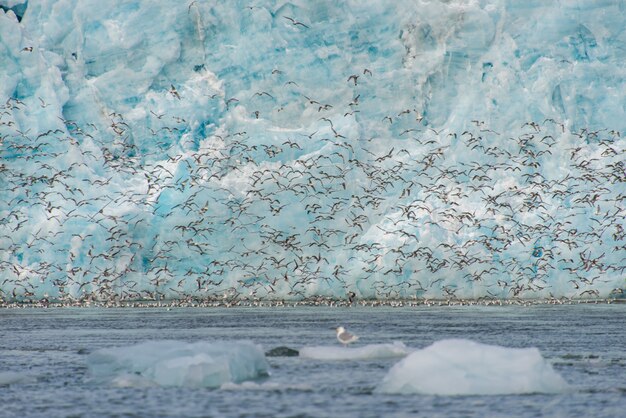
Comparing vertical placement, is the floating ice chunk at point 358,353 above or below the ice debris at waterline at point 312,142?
below

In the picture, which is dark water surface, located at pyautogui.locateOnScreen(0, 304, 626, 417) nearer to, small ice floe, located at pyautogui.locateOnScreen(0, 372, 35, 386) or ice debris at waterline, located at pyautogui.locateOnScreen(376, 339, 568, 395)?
small ice floe, located at pyautogui.locateOnScreen(0, 372, 35, 386)

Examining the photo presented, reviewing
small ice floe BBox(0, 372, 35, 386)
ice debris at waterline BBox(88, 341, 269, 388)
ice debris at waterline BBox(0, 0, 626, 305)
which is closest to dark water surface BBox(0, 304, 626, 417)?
small ice floe BBox(0, 372, 35, 386)

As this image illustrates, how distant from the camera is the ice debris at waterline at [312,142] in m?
58.7

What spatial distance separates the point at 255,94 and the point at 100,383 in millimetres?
42004

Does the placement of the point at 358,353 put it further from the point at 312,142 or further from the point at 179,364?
the point at 312,142

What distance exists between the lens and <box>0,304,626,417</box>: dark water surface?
721 inches

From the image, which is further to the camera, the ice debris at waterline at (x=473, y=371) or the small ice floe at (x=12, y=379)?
the small ice floe at (x=12, y=379)

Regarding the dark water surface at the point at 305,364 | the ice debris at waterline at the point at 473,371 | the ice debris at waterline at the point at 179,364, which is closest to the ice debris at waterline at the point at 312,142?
the dark water surface at the point at 305,364

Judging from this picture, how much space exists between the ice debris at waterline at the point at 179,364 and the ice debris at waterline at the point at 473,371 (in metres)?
3.53

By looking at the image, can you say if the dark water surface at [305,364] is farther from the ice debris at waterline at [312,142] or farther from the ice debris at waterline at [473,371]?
the ice debris at waterline at [312,142]

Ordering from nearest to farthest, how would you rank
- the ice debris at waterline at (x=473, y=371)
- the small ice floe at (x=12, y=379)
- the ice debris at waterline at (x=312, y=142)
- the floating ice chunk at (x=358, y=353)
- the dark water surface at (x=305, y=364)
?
the dark water surface at (x=305, y=364), the ice debris at waterline at (x=473, y=371), the small ice floe at (x=12, y=379), the floating ice chunk at (x=358, y=353), the ice debris at waterline at (x=312, y=142)

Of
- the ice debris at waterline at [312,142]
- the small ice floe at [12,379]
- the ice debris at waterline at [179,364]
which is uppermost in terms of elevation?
the ice debris at waterline at [312,142]

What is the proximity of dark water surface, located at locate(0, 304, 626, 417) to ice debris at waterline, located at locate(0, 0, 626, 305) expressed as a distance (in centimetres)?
864

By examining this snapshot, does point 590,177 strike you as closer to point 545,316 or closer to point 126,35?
point 545,316
